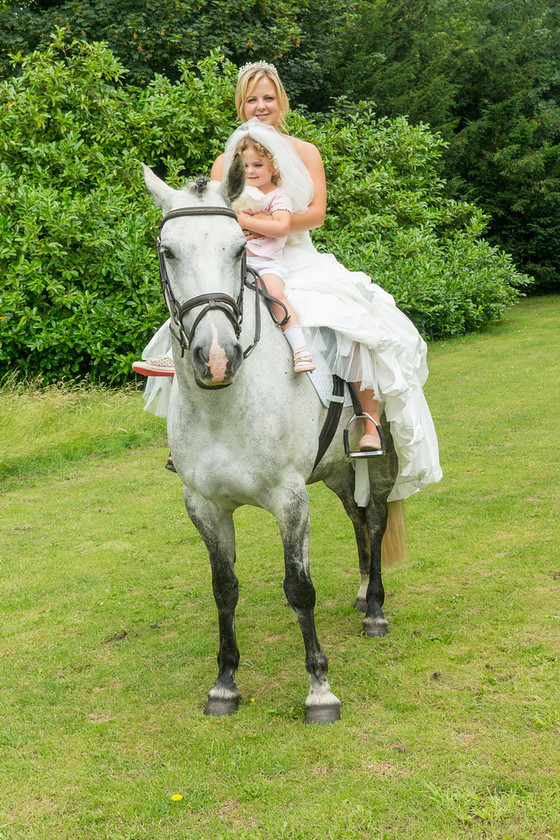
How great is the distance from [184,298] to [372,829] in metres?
2.03

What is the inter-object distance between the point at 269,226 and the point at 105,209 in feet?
25.7

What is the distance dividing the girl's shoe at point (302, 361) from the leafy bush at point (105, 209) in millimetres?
7521

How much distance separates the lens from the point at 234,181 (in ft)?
10.5

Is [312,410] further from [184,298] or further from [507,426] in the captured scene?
[507,426]

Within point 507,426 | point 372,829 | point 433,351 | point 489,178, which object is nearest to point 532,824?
point 372,829

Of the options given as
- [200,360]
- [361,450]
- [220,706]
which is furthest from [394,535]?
[200,360]

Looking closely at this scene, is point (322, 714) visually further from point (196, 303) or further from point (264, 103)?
point (264, 103)

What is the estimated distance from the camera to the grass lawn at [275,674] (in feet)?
9.86

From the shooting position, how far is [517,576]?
517 cm

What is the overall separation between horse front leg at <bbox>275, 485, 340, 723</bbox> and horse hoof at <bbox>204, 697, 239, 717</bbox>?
0.37m

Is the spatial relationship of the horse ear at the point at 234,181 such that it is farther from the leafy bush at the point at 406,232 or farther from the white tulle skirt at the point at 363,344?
the leafy bush at the point at 406,232

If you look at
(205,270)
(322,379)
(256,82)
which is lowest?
(322,379)

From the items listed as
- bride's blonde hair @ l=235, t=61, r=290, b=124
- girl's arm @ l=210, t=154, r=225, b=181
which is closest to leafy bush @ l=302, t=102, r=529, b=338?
bride's blonde hair @ l=235, t=61, r=290, b=124

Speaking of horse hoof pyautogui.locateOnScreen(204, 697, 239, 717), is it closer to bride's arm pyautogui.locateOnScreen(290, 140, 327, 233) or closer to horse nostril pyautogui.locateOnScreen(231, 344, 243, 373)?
horse nostril pyautogui.locateOnScreen(231, 344, 243, 373)
